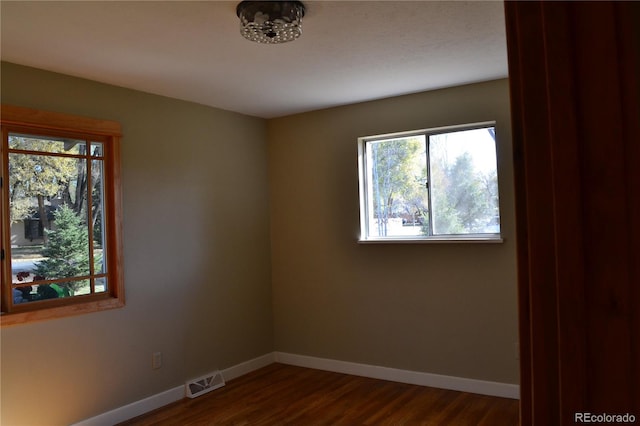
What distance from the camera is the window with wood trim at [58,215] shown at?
2.77m

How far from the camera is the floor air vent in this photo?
12.0ft

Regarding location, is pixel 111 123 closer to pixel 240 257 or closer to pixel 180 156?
pixel 180 156

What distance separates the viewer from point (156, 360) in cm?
347

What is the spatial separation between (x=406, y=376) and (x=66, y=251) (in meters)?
2.81

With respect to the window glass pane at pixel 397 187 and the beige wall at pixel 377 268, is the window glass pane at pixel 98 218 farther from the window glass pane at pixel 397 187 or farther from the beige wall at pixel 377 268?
the window glass pane at pixel 397 187

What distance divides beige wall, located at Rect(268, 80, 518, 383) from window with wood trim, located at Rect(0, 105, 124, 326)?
171 cm

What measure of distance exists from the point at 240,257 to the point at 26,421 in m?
2.03

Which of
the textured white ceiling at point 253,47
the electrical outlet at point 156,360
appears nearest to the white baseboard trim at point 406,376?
the electrical outlet at point 156,360

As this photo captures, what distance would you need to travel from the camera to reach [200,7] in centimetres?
210

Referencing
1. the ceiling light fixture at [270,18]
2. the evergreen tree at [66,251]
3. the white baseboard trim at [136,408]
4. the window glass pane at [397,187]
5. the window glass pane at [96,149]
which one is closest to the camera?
the ceiling light fixture at [270,18]

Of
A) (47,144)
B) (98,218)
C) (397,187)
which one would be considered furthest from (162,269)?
(397,187)

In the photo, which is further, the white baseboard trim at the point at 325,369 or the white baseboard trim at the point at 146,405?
the white baseboard trim at the point at 325,369

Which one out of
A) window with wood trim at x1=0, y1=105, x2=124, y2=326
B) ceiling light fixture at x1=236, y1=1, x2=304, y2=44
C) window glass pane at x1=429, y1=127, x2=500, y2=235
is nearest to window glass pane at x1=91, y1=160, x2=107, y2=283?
window with wood trim at x1=0, y1=105, x2=124, y2=326

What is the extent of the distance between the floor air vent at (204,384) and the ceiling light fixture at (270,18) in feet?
9.13
